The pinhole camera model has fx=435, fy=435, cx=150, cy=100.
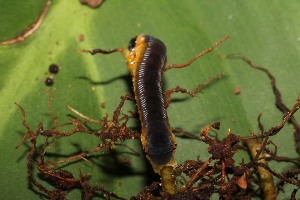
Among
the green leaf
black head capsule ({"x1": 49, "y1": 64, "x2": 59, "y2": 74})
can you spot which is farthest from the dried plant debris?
black head capsule ({"x1": 49, "y1": 64, "x2": 59, "y2": 74})

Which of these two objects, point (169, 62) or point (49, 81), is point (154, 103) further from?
point (49, 81)

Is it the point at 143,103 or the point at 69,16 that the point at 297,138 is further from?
the point at 69,16

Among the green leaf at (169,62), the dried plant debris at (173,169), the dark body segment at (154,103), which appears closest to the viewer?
the dark body segment at (154,103)

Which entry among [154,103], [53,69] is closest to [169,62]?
[154,103]

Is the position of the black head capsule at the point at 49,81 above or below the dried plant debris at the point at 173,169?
above

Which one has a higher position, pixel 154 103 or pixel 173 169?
pixel 154 103

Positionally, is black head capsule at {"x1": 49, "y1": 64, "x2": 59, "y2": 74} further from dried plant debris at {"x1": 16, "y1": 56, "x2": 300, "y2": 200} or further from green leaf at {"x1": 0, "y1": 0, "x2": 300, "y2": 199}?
dried plant debris at {"x1": 16, "y1": 56, "x2": 300, "y2": 200}

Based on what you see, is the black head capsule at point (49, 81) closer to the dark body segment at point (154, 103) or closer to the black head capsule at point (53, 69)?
the black head capsule at point (53, 69)

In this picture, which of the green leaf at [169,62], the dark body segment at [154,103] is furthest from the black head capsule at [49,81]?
the dark body segment at [154,103]
